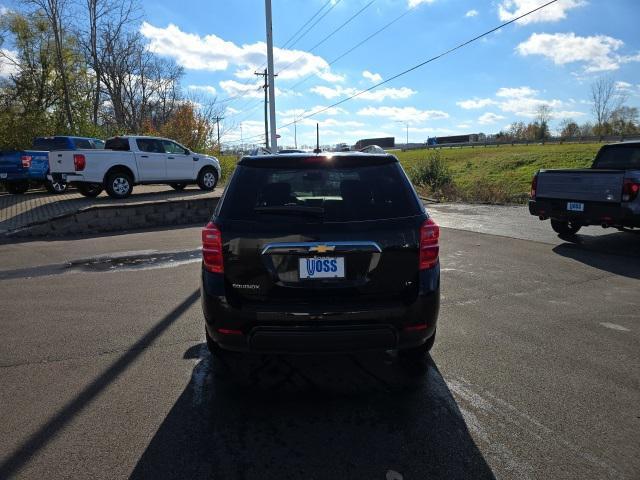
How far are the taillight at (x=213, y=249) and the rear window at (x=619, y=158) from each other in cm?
1002

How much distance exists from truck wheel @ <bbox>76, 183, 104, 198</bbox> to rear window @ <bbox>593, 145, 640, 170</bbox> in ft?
45.5

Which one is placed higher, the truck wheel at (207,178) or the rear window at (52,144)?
the rear window at (52,144)

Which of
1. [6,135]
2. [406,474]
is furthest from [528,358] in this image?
[6,135]

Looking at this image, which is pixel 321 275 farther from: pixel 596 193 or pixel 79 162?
pixel 79 162

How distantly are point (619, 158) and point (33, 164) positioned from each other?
57.3ft

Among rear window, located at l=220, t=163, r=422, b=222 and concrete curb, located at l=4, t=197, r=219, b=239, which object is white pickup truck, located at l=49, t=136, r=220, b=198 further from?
rear window, located at l=220, t=163, r=422, b=222

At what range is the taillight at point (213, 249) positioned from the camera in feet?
9.81

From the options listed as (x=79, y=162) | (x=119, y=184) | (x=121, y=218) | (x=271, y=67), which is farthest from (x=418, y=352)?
(x=271, y=67)

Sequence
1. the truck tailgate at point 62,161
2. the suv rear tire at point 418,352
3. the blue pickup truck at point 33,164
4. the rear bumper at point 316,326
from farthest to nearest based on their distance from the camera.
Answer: the blue pickup truck at point 33,164, the truck tailgate at point 62,161, the suv rear tire at point 418,352, the rear bumper at point 316,326

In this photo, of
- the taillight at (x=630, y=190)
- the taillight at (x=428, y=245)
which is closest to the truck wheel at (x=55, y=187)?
the taillight at (x=428, y=245)

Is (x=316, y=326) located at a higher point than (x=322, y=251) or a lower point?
lower

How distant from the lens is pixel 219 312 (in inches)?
118

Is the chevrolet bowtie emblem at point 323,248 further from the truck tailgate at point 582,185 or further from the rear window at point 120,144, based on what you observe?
the rear window at point 120,144

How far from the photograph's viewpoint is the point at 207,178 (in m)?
16.3
